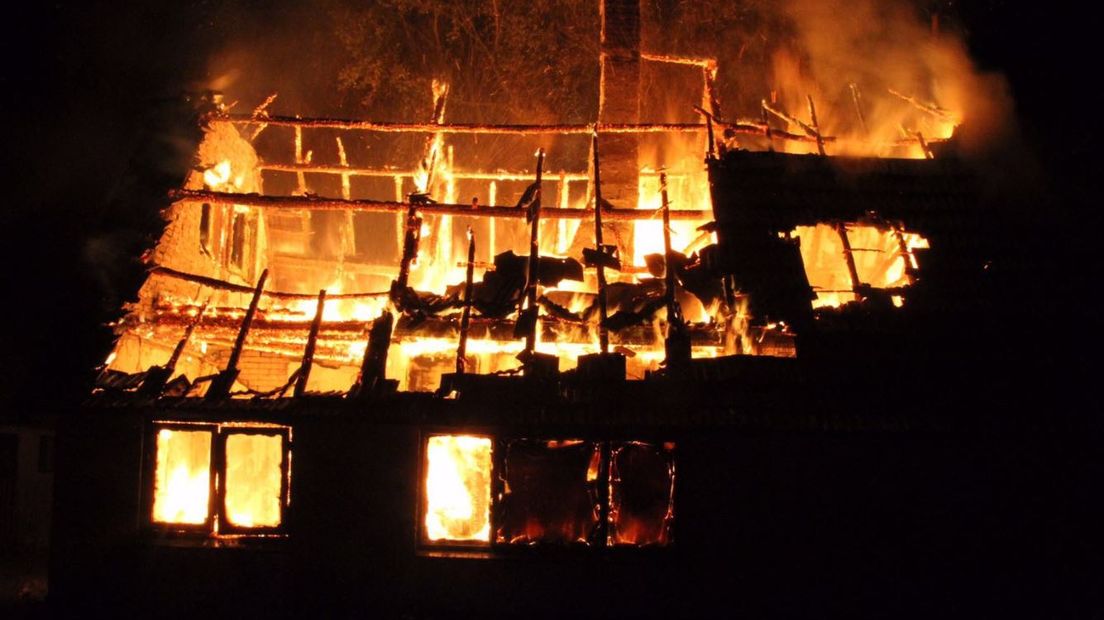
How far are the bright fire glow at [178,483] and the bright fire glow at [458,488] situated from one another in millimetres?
3070

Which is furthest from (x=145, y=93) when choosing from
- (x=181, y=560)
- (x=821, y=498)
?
(x=821, y=498)

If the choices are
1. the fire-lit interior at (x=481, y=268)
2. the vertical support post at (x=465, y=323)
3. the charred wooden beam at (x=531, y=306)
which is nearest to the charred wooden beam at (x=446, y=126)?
the fire-lit interior at (x=481, y=268)

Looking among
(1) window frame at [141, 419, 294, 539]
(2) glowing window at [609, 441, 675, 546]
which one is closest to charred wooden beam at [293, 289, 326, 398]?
(1) window frame at [141, 419, 294, 539]

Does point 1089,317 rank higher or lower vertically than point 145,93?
lower

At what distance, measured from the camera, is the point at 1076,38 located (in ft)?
36.8

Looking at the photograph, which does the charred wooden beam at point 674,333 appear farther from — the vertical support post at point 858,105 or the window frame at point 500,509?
the vertical support post at point 858,105

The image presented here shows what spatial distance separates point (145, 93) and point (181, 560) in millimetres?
15670

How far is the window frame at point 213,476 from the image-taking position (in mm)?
7754

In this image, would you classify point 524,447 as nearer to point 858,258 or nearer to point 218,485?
point 218,485

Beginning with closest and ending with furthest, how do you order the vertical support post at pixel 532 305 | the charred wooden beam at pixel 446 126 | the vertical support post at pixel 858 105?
the vertical support post at pixel 532 305 < the charred wooden beam at pixel 446 126 < the vertical support post at pixel 858 105

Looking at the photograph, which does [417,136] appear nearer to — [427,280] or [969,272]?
[427,280]

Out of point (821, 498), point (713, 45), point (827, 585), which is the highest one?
point (713, 45)

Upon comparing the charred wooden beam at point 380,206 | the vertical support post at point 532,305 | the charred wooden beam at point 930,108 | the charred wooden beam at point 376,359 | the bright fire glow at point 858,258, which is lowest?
the charred wooden beam at point 376,359

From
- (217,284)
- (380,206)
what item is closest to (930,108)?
(380,206)
